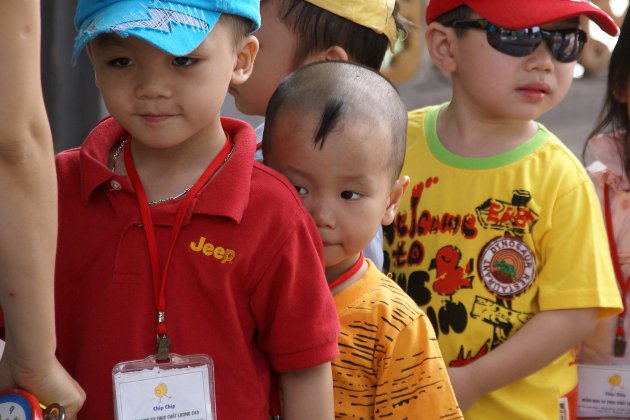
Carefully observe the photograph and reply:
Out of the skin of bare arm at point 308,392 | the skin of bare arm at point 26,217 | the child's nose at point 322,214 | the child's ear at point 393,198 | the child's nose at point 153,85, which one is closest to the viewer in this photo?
the skin of bare arm at point 26,217

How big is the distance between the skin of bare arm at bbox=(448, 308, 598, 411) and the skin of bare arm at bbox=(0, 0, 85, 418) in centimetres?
139

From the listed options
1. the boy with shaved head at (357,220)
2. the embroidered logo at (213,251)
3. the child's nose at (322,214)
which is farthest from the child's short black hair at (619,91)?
the embroidered logo at (213,251)

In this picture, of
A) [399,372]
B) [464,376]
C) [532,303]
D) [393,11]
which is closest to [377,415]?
[399,372]

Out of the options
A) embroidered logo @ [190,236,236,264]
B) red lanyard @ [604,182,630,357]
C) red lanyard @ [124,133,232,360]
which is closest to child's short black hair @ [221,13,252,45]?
red lanyard @ [124,133,232,360]

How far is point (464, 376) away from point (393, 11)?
118 centimetres

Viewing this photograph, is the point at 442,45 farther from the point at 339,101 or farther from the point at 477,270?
the point at 339,101

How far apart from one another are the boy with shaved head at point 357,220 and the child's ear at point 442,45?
2.89 ft

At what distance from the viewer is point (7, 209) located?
198cm

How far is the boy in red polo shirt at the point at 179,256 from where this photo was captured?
2.30m

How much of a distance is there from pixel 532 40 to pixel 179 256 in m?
1.52

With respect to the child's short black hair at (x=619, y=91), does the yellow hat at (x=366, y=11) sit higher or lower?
higher

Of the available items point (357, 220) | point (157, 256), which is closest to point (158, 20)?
point (157, 256)

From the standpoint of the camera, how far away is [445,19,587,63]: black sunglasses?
330cm

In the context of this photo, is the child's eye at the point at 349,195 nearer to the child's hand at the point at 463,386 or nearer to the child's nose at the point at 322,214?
the child's nose at the point at 322,214
